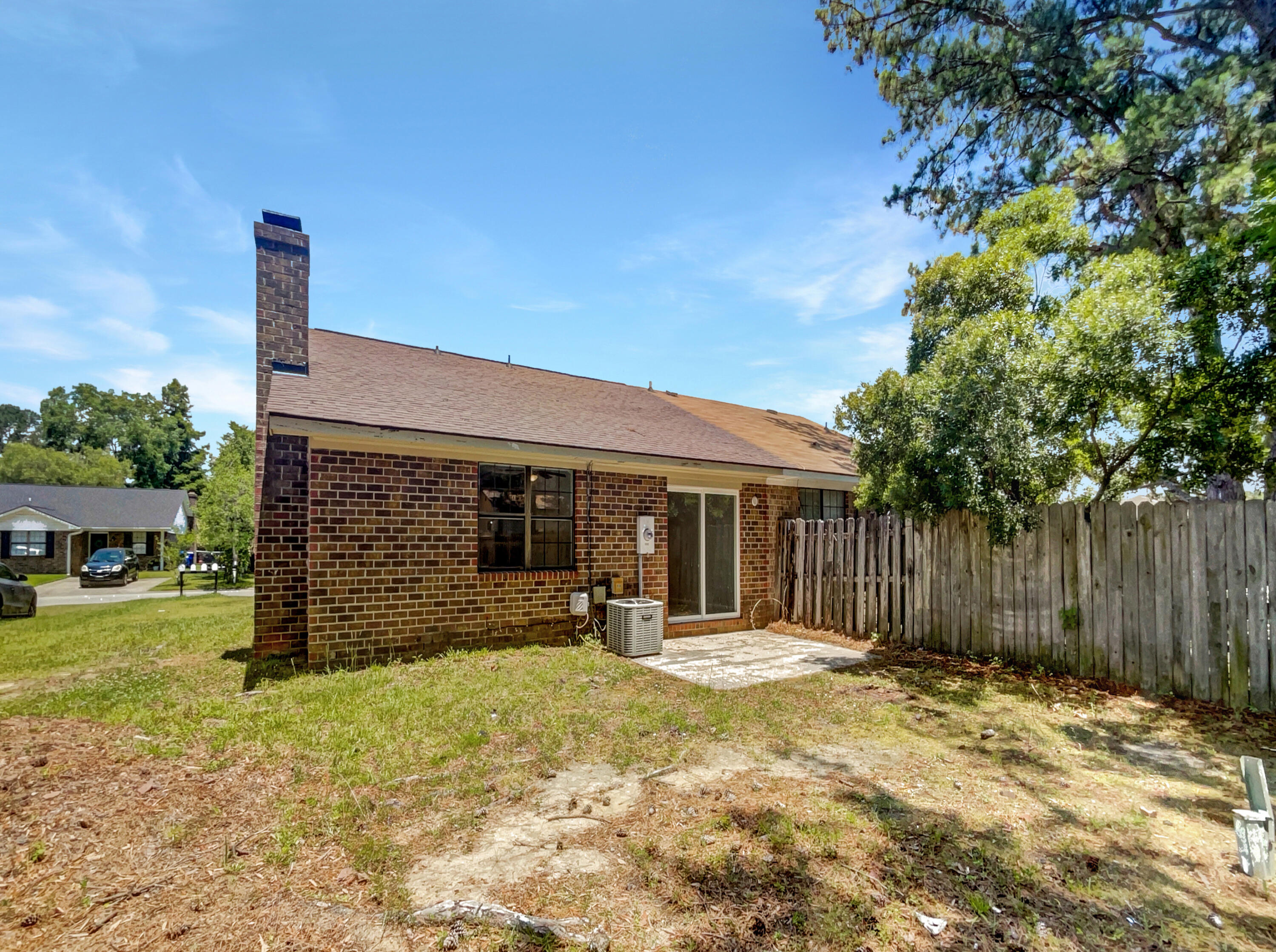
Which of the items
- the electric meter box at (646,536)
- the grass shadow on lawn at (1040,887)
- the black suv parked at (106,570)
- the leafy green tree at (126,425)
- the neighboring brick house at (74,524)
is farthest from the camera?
the leafy green tree at (126,425)

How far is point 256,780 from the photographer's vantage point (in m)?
4.08

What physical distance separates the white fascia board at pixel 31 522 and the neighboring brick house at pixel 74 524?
0.08 feet

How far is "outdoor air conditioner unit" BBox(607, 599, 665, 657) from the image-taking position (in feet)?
27.5

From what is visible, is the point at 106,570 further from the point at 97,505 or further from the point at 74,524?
the point at 97,505

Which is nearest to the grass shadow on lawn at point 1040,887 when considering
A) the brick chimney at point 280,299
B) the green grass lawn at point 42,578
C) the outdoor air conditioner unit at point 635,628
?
the outdoor air conditioner unit at point 635,628

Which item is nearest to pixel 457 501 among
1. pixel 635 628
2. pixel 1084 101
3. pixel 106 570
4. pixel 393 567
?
pixel 393 567

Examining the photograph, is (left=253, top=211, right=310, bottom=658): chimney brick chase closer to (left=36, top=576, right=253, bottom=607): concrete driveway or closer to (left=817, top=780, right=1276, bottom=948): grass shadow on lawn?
(left=817, top=780, right=1276, bottom=948): grass shadow on lawn

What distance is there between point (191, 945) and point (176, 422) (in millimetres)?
77919

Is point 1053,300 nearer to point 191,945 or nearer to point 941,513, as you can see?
point 941,513

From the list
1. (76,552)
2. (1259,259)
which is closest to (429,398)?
(1259,259)

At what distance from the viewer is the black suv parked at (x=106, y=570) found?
85.6 ft

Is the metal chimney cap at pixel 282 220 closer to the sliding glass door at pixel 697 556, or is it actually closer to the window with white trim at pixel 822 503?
the sliding glass door at pixel 697 556

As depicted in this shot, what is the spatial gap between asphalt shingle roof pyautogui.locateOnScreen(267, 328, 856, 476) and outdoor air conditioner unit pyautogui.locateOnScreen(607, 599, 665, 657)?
231 centimetres

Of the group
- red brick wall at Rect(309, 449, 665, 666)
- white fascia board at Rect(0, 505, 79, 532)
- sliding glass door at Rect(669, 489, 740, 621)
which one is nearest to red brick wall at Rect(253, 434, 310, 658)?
red brick wall at Rect(309, 449, 665, 666)
